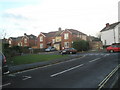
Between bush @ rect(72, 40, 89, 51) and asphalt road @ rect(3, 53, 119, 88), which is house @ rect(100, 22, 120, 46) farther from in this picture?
asphalt road @ rect(3, 53, 119, 88)

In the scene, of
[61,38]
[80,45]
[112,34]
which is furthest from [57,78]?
[61,38]

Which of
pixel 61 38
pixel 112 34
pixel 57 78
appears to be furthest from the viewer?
pixel 61 38

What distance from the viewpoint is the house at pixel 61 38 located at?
183 feet

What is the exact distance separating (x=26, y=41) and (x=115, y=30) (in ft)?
131

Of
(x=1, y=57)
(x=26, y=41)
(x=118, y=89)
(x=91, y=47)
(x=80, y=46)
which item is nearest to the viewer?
(x=118, y=89)

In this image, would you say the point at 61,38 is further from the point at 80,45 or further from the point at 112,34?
the point at 80,45

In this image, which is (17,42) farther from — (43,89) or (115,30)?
(43,89)

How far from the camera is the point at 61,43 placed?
58.6m

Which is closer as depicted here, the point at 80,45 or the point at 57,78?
the point at 57,78

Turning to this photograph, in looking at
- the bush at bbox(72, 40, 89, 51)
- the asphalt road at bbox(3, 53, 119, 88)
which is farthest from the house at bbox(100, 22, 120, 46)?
the asphalt road at bbox(3, 53, 119, 88)

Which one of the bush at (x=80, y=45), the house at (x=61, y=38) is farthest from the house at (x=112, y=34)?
the bush at (x=80, y=45)

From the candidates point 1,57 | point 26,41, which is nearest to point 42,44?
point 26,41

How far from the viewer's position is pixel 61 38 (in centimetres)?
5844

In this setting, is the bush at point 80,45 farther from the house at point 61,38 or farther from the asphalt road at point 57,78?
the asphalt road at point 57,78
